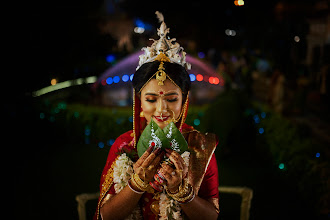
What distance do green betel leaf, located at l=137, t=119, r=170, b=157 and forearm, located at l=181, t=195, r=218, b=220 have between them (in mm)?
426

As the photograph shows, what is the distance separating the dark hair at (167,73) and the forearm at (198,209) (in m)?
0.79

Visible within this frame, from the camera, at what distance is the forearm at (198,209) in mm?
2129

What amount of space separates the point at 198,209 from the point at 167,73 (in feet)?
3.14

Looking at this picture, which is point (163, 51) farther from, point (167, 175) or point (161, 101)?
point (167, 175)

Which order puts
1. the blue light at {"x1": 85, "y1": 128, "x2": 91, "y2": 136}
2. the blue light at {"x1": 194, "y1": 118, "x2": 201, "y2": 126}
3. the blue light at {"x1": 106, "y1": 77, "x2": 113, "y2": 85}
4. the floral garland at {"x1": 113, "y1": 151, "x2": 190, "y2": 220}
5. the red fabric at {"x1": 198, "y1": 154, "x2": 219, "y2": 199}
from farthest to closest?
1. the blue light at {"x1": 85, "y1": 128, "x2": 91, "y2": 136}
2. the blue light at {"x1": 194, "y1": 118, "x2": 201, "y2": 126}
3. the blue light at {"x1": 106, "y1": 77, "x2": 113, "y2": 85}
4. the red fabric at {"x1": 198, "y1": 154, "x2": 219, "y2": 199}
5. the floral garland at {"x1": 113, "y1": 151, "x2": 190, "y2": 220}

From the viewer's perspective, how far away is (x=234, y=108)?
6391 millimetres

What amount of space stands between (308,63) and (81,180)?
6873 mm

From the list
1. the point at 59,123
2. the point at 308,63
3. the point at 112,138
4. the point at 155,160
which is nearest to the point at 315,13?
the point at 308,63

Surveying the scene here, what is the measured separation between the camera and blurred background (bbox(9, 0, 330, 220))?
15.2 feet

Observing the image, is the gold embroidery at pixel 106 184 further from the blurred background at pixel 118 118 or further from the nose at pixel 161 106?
the blurred background at pixel 118 118

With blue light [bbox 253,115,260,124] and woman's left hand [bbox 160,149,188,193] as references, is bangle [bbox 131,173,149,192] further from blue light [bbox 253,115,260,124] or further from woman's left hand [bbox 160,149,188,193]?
blue light [bbox 253,115,260,124]

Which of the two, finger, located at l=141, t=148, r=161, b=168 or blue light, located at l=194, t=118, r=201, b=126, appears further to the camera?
blue light, located at l=194, t=118, r=201, b=126

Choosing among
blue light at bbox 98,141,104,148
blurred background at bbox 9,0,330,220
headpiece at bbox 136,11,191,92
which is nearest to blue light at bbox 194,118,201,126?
blurred background at bbox 9,0,330,220

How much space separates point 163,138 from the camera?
2041 mm
